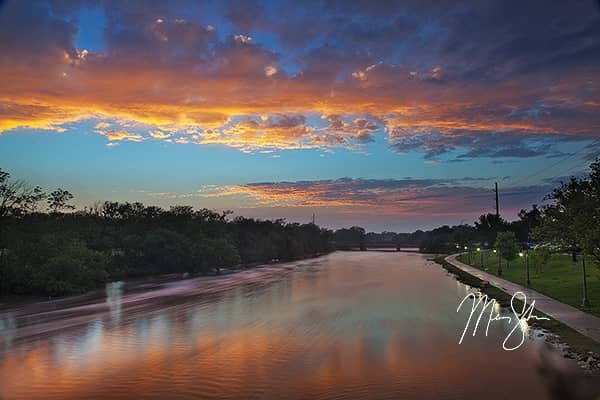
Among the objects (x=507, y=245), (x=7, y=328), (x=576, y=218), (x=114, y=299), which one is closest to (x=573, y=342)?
(x=576, y=218)

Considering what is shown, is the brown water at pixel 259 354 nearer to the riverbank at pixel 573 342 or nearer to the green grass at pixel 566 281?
the riverbank at pixel 573 342

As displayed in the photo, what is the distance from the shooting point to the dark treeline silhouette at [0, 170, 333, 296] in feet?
115

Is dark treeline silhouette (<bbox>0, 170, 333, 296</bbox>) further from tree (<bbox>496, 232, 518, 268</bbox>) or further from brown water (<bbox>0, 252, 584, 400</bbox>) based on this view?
tree (<bbox>496, 232, 518, 268</bbox>)

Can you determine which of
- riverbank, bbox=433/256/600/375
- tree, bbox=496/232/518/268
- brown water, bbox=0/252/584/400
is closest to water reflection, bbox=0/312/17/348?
brown water, bbox=0/252/584/400

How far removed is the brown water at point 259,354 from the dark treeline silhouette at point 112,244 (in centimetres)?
764

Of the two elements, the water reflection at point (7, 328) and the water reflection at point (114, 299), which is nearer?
the water reflection at point (7, 328)

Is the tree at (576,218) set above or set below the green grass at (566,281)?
above

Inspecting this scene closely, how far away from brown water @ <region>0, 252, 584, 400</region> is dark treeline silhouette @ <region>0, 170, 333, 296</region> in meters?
7.64

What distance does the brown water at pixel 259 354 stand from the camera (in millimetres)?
11852

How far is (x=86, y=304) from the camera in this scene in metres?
30.7

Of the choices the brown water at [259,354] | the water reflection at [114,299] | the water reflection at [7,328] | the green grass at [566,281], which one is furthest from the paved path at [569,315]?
the water reflection at [7,328]

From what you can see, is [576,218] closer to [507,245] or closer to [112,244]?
[507,245]

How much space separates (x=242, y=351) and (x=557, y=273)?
30960 millimetres

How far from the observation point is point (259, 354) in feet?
51.4
